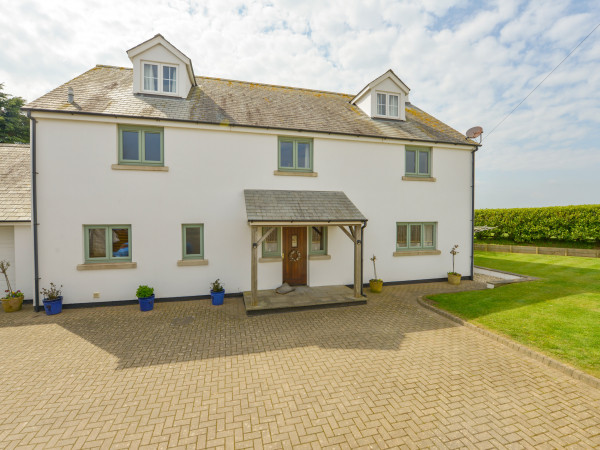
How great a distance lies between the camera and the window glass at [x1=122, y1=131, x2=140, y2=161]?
944 centimetres

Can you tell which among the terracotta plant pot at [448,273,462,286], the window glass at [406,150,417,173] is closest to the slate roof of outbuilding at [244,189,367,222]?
the window glass at [406,150,417,173]

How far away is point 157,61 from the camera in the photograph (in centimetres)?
1051

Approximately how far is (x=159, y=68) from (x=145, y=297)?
28.8 ft

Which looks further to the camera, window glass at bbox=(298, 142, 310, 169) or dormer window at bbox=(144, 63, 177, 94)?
window glass at bbox=(298, 142, 310, 169)

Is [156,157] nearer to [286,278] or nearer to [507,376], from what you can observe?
[286,278]

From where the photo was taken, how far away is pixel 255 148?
10.3m

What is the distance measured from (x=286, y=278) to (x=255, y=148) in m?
5.28

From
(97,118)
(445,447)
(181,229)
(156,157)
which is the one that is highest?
(97,118)

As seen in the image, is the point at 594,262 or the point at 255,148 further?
the point at 594,262

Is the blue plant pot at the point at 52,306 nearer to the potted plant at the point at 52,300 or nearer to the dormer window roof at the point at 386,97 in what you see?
the potted plant at the point at 52,300

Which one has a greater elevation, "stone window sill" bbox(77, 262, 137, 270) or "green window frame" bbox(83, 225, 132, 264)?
"green window frame" bbox(83, 225, 132, 264)

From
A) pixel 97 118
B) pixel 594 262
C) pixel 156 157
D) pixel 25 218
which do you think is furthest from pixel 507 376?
pixel 594 262

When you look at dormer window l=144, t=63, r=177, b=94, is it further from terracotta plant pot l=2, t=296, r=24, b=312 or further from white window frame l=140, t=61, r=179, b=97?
terracotta plant pot l=2, t=296, r=24, b=312

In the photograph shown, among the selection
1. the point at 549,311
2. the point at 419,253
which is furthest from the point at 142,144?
the point at 549,311
